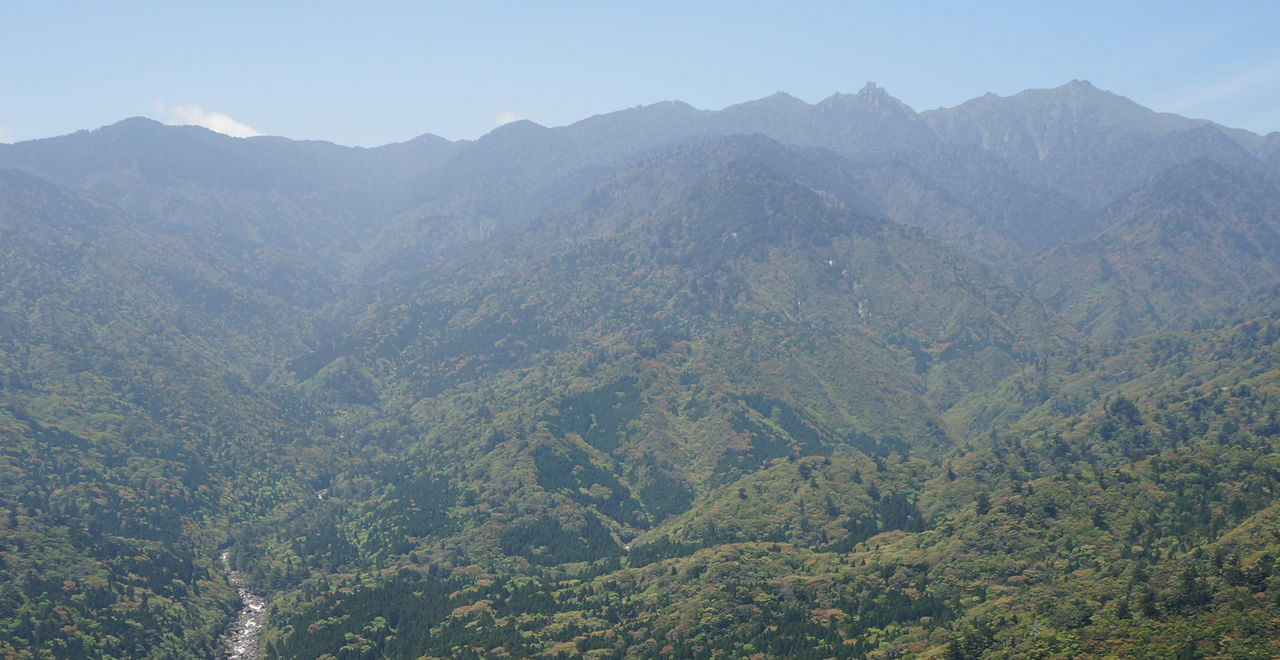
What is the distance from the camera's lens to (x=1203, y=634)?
15950 cm

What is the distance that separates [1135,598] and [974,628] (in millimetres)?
30208

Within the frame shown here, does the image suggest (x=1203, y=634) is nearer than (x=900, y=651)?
Yes

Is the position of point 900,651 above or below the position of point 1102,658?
below

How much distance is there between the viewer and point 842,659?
653ft

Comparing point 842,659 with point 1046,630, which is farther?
point 842,659

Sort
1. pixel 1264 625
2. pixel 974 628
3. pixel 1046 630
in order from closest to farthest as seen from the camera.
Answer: pixel 1264 625 → pixel 1046 630 → pixel 974 628

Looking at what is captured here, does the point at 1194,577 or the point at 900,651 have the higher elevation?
the point at 1194,577

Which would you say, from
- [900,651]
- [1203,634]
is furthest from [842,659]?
[1203,634]

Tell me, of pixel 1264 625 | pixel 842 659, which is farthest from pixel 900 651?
pixel 1264 625

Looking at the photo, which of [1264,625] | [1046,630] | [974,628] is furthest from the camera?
[974,628]

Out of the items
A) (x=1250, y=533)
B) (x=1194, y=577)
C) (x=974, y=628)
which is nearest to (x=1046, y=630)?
(x=974, y=628)

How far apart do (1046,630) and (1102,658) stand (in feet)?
61.8

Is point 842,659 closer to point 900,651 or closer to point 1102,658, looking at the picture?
point 900,651

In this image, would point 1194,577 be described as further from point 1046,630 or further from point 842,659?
point 842,659
